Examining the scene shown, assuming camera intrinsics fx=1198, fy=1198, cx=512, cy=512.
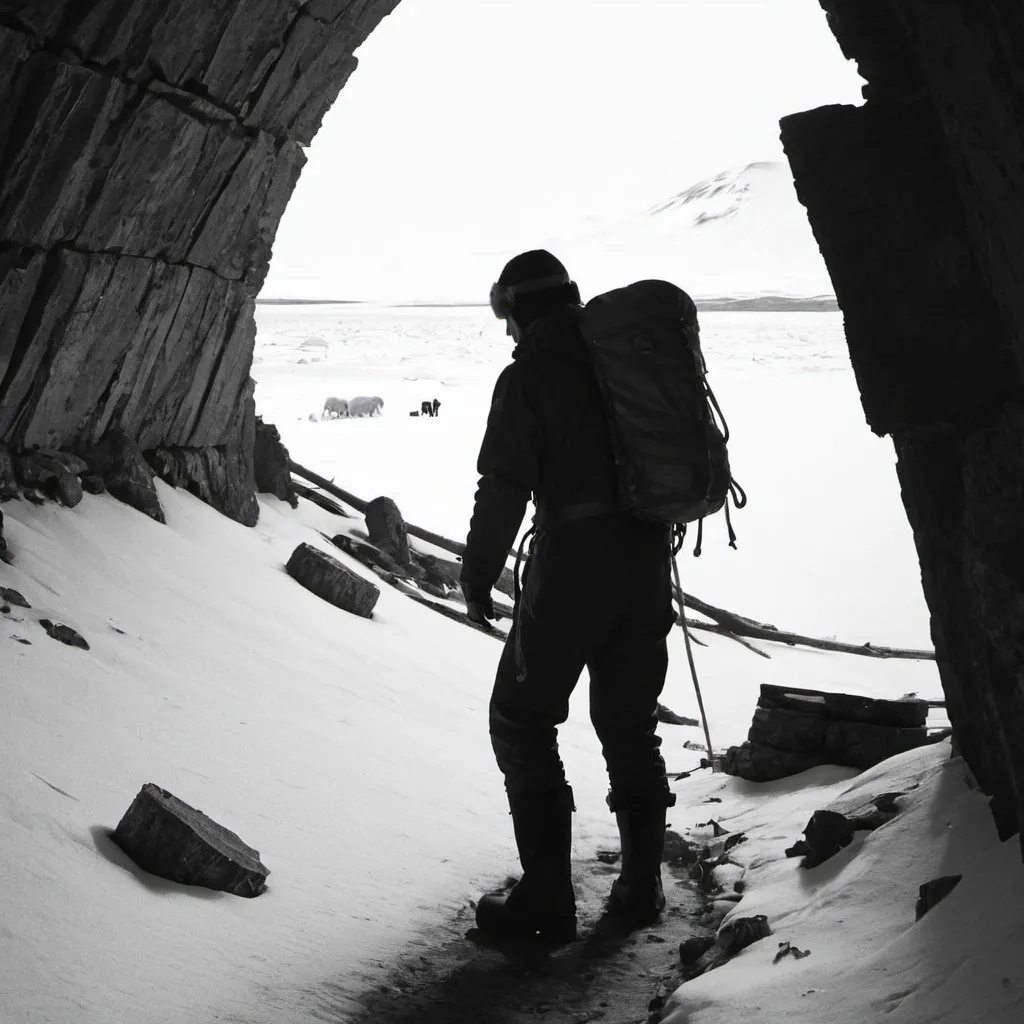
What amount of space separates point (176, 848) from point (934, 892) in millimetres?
1900

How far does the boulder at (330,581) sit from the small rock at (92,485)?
136 centimetres

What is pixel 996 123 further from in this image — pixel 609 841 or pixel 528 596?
pixel 609 841

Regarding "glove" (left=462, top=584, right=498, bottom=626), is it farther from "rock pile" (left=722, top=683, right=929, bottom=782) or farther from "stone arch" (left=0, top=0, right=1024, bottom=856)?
"rock pile" (left=722, top=683, right=929, bottom=782)

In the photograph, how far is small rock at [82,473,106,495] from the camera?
22.6ft

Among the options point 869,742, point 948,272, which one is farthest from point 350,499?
point 948,272

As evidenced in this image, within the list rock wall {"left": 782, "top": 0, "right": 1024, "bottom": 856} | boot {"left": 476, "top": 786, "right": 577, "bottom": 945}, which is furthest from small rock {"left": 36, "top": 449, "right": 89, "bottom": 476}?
rock wall {"left": 782, "top": 0, "right": 1024, "bottom": 856}

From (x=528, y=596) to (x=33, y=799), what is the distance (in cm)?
146

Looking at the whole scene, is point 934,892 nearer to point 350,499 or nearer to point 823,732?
point 823,732

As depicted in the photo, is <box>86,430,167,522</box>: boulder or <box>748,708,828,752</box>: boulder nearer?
<box>748,708,828,752</box>: boulder

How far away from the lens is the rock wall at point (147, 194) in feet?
18.3

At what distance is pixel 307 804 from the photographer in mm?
4141

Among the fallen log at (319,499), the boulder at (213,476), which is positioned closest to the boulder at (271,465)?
the fallen log at (319,499)

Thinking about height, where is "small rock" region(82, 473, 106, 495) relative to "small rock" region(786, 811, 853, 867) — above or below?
below

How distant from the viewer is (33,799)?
325 centimetres
